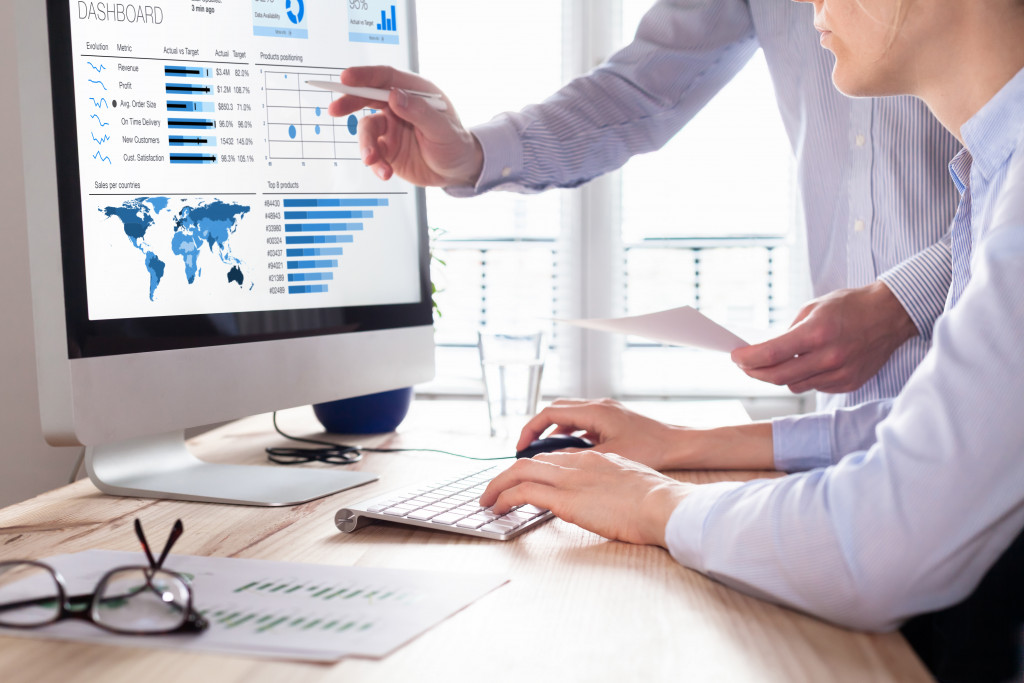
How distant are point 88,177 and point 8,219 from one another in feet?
3.29

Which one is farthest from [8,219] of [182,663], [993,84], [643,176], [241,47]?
[643,176]

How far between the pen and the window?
5.58 feet

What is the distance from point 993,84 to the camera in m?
0.89

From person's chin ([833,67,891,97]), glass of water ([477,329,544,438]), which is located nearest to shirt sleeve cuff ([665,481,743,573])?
person's chin ([833,67,891,97])

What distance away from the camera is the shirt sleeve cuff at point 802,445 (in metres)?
1.04

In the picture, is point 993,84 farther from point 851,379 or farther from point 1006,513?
point 1006,513

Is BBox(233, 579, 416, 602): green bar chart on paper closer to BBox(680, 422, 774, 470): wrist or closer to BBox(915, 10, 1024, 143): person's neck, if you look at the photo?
Result: BBox(680, 422, 774, 470): wrist

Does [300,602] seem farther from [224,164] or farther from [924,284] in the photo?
[924,284]

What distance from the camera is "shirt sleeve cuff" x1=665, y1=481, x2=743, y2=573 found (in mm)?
649

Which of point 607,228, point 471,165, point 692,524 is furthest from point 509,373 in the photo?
point 607,228

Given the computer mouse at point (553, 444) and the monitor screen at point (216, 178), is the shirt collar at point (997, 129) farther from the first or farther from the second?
the monitor screen at point (216, 178)

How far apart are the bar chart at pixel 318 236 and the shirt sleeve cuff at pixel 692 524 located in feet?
1.99

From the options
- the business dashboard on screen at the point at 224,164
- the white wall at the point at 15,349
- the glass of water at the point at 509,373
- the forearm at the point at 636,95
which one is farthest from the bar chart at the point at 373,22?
the white wall at the point at 15,349

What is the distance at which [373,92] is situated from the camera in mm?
1081
